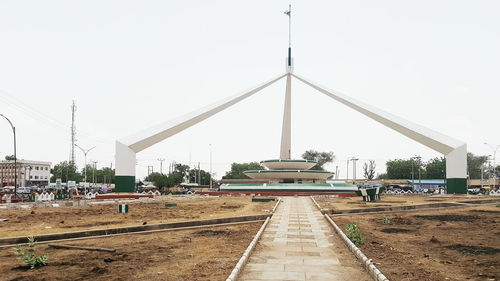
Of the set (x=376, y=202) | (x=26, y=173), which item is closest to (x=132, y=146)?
(x=376, y=202)

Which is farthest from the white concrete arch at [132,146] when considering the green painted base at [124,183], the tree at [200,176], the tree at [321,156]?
the tree at [321,156]

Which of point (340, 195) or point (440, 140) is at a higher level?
point (440, 140)

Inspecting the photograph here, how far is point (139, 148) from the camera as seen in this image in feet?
136

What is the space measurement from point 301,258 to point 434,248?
4223 millimetres

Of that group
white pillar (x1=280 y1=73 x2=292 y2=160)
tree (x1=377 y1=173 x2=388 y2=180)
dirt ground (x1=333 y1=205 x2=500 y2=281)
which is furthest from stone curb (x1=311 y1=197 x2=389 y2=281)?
tree (x1=377 y1=173 x2=388 y2=180)

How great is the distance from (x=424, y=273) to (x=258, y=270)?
11.2 feet

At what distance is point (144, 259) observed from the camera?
10.3m

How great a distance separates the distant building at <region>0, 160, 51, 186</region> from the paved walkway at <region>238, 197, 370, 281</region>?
11384 centimetres

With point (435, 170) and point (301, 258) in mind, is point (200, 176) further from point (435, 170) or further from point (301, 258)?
point (301, 258)

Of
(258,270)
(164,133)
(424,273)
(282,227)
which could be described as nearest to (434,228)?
(282,227)

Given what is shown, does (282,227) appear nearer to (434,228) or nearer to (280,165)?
(434,228)

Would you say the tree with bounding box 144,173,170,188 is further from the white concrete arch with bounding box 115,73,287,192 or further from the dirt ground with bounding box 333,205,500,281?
the dirt ground with bounding box 333,205,500,281

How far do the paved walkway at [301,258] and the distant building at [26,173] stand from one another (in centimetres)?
11384

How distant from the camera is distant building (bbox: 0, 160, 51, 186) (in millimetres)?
117000
